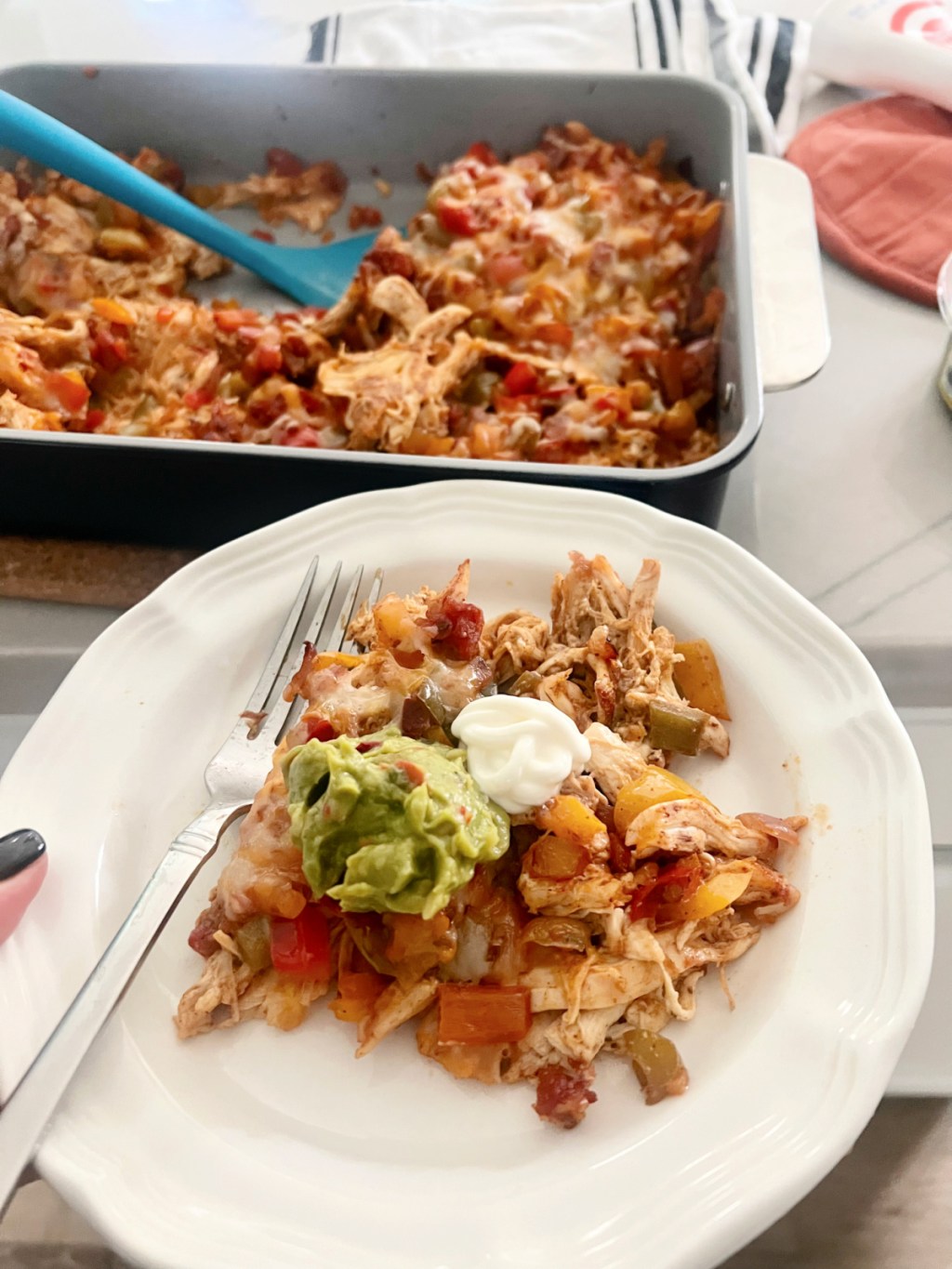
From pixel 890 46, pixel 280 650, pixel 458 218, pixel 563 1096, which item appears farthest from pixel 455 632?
pixel 890 46

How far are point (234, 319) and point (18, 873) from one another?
1264 millimetres

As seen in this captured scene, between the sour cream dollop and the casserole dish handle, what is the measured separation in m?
0.85

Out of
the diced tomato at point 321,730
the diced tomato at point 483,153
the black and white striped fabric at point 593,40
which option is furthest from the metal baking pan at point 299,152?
the diced tomato at point 321,730

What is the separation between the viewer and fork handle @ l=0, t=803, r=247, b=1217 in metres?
0.84

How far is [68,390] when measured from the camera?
5.62 ft

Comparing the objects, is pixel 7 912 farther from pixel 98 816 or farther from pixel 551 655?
pixel 551 655

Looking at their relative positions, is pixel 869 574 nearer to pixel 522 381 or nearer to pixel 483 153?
pixel 522 381

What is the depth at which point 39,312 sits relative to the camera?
1.99 meters

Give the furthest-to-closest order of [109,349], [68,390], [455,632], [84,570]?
1. [109,349]
2. [68,390]
3. [84,570]
4. [455,632]

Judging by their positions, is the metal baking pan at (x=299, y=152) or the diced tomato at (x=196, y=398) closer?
the metal baking pan at (x=299, y=152)

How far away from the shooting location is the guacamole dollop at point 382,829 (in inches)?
35.5

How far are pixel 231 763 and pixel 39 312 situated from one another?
4.33 ft

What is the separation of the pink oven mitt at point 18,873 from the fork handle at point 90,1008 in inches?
4.1

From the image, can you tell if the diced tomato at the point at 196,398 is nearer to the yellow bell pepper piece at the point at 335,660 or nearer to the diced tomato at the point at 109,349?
the diced tomato at the point at 109,349
